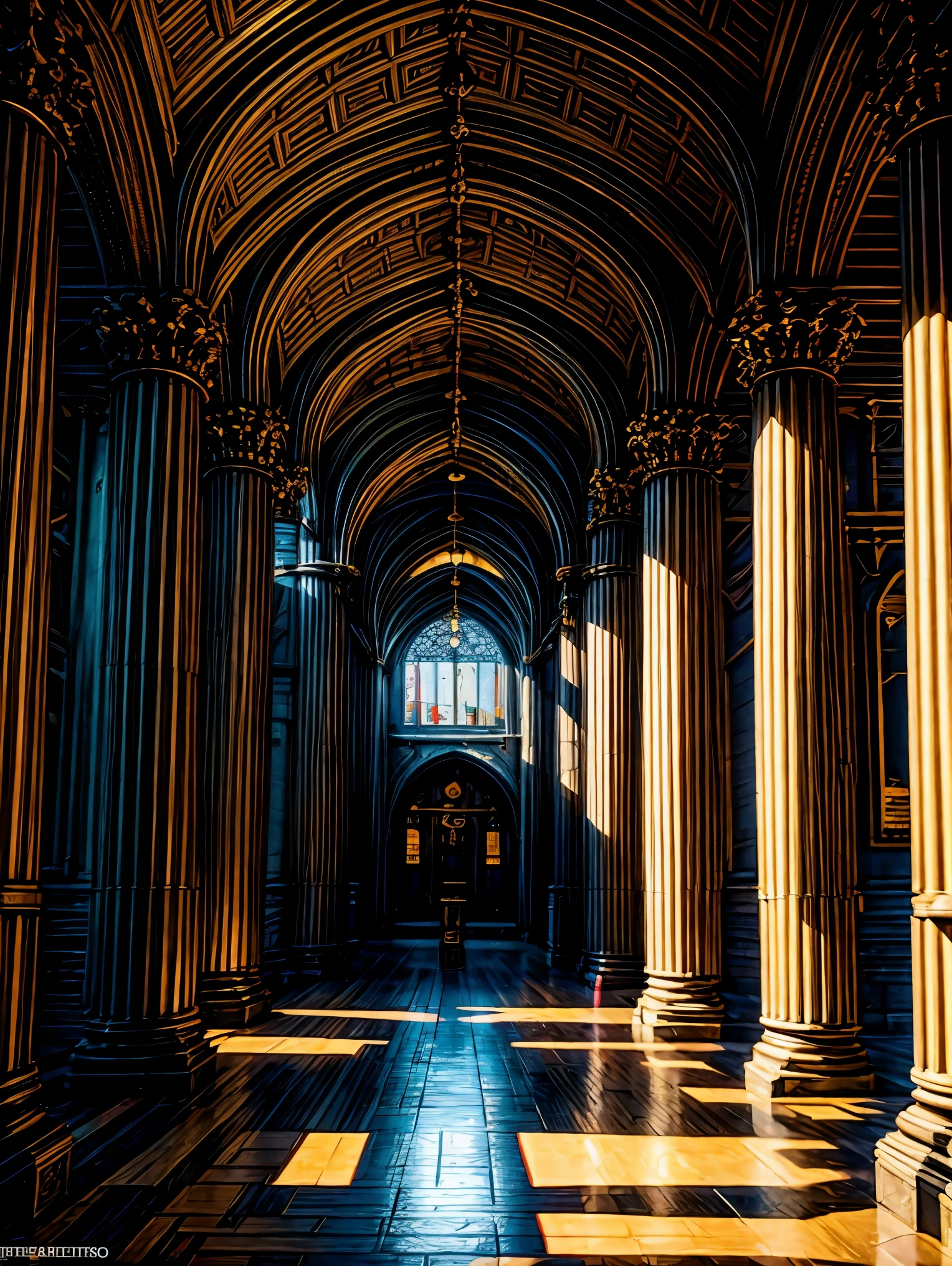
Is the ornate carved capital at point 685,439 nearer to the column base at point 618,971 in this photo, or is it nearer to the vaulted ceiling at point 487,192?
the vaulted ceiling at point 487,192

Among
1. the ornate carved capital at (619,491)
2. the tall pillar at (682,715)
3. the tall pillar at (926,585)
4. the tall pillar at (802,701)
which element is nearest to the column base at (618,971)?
the tall pillar at (682,715)

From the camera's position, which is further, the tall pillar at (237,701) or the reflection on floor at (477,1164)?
the tall pillar at (237,701)

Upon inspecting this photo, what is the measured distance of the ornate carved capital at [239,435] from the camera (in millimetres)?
12781

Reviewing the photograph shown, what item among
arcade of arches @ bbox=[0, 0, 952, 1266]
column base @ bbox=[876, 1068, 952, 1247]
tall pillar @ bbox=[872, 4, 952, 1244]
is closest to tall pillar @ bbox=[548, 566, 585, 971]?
arcade of arches @ bbox=[0, 0, 952, 1266]

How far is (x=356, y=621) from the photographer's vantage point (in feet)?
83.3

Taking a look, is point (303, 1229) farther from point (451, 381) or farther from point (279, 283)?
point (451, 381)

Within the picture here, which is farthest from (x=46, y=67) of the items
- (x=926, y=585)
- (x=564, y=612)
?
(x=564, y=612)

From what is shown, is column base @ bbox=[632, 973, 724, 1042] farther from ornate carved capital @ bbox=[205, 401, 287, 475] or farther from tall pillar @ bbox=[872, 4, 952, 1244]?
ornate carved capital @ bbox=[205, 401, 287, 475]

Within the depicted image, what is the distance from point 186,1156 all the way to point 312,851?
38.0ft

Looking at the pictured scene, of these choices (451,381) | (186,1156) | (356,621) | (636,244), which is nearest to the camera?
(186,1156)

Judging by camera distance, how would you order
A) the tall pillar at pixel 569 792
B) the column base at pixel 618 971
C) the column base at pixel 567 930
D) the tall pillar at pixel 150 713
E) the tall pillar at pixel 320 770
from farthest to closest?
the column base at pixel 567 930 → the tall pillar at pixel 569 792 → the tall pillar at pixel 320 770 → the column base at pixel 618 971 → the tall pillar at pixel 150 713

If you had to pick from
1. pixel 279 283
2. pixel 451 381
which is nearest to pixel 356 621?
pixel 451 381

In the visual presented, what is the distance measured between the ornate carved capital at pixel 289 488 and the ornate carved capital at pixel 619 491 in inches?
153

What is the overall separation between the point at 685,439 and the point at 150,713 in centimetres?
626
